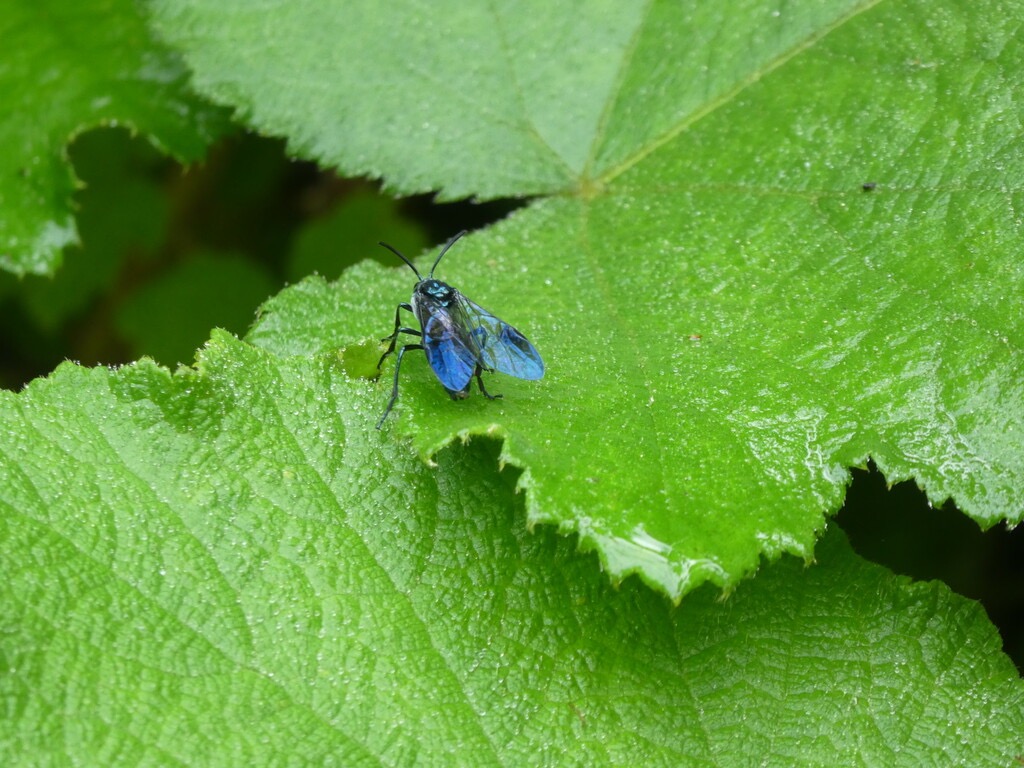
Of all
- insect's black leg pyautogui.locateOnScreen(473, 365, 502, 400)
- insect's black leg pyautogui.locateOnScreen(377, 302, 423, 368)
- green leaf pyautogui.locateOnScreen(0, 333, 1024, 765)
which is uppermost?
insect's black leg pyautogui.locateOnScreen(377, 302, 423, 368)

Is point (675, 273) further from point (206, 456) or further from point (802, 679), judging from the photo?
point (206, 456)

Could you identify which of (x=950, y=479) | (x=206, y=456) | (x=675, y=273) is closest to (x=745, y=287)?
(x=675, y=273)

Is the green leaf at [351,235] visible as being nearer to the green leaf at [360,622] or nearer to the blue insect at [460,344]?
the blue insect at [460,344]

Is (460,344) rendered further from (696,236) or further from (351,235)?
(351,235)

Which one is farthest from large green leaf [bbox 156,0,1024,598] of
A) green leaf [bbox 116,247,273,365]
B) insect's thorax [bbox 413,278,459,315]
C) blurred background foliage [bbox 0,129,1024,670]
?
green leaf [bbox 116,247,273,365]

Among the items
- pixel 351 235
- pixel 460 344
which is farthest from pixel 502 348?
pixel 351 235

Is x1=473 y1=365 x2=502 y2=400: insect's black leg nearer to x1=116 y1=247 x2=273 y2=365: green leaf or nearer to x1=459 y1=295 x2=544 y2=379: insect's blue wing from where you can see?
x1=459 y1=295 x2=544 y2=379: insect's blue wing

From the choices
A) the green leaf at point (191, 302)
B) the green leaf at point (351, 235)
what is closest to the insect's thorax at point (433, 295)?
the green leaf at point (351, 235)
